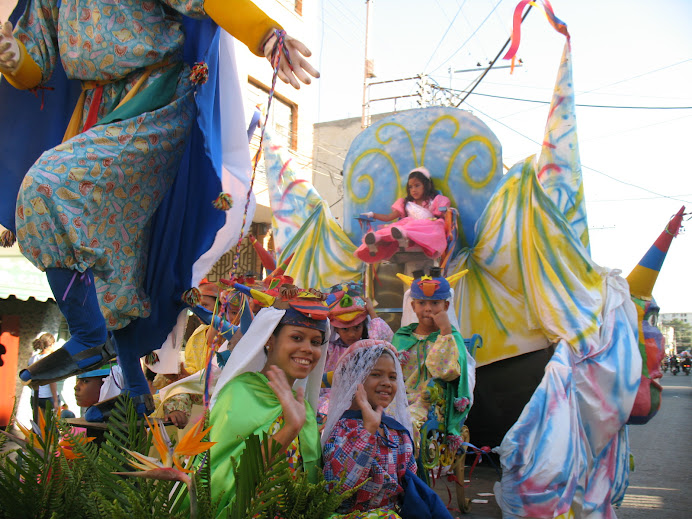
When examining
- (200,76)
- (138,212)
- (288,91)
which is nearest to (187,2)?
(200,76)

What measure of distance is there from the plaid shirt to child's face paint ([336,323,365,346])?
1528 mm

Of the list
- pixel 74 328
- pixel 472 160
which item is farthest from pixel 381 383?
pixel 472 160

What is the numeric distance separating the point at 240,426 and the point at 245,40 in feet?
4.33

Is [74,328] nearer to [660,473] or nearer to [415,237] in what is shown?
[415,237]

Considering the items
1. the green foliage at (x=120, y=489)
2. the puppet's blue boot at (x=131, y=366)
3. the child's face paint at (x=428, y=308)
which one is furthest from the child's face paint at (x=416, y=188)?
the green foliage at (x=120, y=489)

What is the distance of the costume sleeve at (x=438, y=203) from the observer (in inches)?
195

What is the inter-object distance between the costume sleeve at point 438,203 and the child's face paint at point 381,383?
2432 millimetres

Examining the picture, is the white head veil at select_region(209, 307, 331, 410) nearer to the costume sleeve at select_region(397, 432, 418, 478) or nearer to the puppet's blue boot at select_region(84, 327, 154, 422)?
the puppet's blue boot at select_region(84, 327, 154, 422)

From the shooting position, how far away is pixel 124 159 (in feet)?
7.22

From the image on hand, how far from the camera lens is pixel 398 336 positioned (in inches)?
173

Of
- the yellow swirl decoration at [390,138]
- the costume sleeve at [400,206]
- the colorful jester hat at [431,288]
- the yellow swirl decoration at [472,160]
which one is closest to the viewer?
the colorful jester hat at [431,288]

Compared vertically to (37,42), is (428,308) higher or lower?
lower

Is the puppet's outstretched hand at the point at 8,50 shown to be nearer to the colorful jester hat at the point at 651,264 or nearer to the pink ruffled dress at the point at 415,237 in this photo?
the pink ruffled dress at the point at 415,237

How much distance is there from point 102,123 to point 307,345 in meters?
1.08
